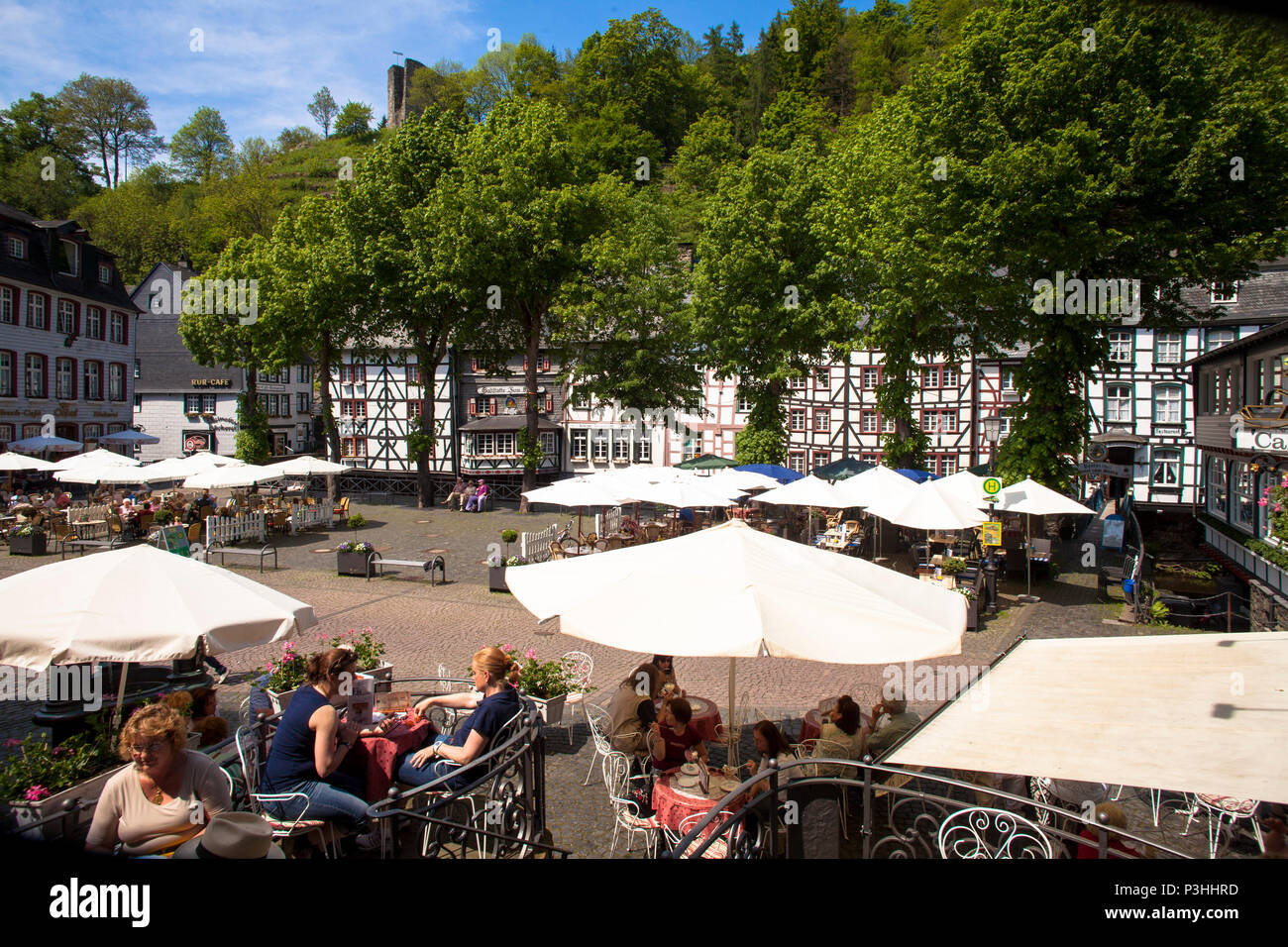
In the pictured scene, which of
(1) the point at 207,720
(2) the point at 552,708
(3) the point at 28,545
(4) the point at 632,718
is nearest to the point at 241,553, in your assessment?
(3) the point at 28,545

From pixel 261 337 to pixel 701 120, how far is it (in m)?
46.5

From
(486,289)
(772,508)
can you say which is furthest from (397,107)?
(772,508)

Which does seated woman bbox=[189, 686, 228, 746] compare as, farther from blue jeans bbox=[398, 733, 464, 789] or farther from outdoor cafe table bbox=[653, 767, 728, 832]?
outdoor cafe table bbox=[653, 767, 728, 832]

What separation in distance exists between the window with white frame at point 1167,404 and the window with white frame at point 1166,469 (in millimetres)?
1290

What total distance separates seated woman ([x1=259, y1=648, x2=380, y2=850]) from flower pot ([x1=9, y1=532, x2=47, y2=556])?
Answer: 64.9ft

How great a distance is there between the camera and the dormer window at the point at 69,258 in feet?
123

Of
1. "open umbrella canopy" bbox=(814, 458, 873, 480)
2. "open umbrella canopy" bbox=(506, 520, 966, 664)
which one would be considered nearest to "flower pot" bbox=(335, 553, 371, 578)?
"open umbrella canopy" bbox=(506, 520, 966, 664)

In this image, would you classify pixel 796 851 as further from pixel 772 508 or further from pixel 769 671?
pixel 772 508

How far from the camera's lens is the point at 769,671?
1123 centimetres

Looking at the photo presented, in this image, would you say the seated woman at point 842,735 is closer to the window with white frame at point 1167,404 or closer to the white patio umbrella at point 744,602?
the white patio umbrella at point 744,602

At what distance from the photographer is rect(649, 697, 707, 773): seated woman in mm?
6129

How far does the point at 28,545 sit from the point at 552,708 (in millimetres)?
19156

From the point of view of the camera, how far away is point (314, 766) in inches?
210

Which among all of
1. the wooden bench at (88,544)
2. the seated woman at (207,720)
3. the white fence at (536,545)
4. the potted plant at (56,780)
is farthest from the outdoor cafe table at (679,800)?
the wooden bench at (88,544)
